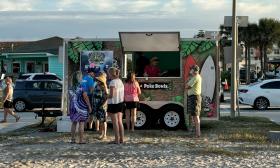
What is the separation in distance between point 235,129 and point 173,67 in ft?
8.01

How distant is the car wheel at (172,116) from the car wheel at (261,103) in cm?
1108

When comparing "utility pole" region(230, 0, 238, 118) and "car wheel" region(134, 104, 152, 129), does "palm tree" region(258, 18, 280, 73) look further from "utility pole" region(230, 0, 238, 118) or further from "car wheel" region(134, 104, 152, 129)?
"car wheel" region(134, 104, 152, 129)

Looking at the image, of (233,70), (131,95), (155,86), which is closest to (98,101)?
(131,95)

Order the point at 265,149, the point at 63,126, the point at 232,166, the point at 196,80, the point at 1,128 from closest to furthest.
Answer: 1. the point at 232,166
2. the point at 265,149
3. the point at 196,80
4. the point at 63,126
5. the point at 1,128

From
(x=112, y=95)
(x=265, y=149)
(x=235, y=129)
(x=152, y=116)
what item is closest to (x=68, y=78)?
(x=152, y=116)

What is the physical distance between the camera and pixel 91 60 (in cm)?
1603

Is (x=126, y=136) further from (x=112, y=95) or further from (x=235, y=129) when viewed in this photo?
(x=235, y=129)

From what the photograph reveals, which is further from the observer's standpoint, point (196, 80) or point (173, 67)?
point (173, 67)

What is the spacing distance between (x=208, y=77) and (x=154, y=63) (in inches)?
62.1

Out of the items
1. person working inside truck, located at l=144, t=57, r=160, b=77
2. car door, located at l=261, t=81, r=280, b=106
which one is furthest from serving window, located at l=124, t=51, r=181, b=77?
car door, located at l=261, t=81, r=280, b=106

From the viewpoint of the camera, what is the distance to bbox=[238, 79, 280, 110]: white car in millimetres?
26469

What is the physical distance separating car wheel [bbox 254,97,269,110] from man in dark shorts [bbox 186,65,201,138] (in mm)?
12679

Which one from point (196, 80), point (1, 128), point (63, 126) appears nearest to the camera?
point (196, 80)

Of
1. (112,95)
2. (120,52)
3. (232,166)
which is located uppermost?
(120,52)
